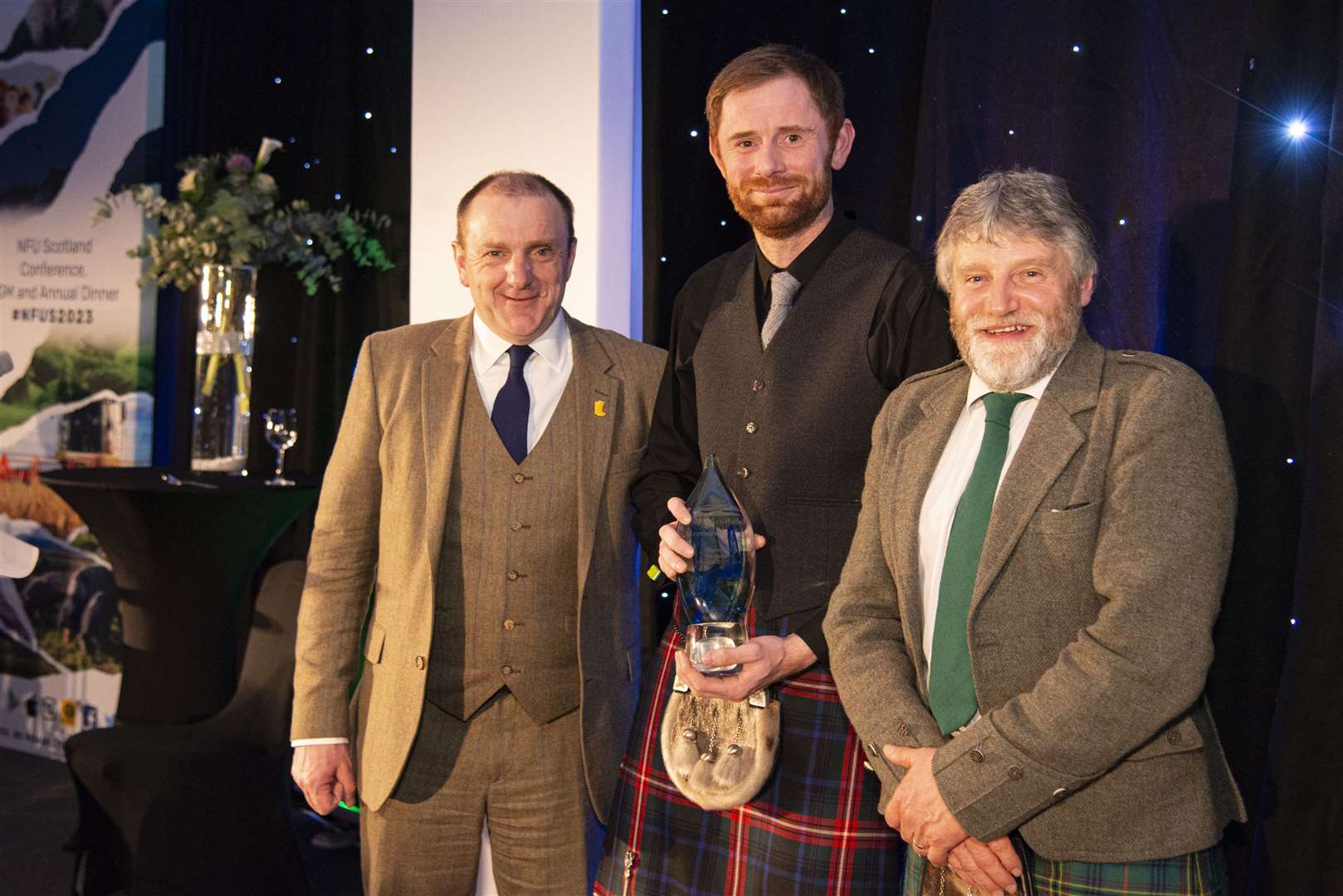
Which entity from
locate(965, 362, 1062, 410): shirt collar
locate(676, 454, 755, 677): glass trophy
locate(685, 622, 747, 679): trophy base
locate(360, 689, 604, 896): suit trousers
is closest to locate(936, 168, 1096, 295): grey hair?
locate(965, 362, 1062, 410): shirt collar

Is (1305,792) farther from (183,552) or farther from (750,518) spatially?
(183,552)

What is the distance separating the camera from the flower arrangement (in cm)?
386

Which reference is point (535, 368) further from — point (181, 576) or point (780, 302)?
point (181, 576)

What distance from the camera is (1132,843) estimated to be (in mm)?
1576

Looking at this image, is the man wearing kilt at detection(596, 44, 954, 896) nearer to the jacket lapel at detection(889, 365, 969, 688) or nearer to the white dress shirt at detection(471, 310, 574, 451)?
the jacket lapel at detection(889, 365, 969, 688)

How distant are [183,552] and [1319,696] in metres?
2.75

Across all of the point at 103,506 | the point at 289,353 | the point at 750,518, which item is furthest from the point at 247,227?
the point at 750,518

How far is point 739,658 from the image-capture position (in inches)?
72.9

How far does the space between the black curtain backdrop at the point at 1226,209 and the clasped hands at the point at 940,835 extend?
0.80m

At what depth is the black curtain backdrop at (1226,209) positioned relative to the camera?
2178mm

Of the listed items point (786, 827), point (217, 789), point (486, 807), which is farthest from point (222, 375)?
point (786, 827)

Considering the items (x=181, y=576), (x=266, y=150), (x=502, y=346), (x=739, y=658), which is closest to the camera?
(x=739, y=658)

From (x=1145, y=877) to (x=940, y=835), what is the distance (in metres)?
0.26

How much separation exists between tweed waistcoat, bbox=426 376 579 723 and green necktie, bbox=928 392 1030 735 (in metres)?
0.76
